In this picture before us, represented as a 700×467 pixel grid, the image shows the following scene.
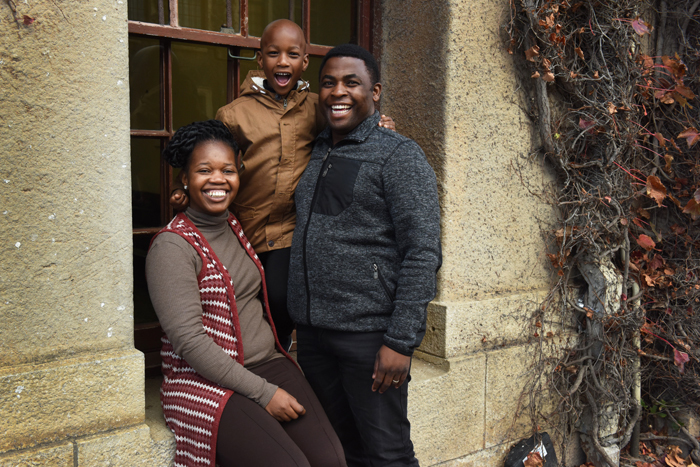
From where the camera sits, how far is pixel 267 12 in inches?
104

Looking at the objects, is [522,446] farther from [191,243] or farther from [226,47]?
[226,47]

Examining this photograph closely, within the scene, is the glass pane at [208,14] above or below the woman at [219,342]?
above

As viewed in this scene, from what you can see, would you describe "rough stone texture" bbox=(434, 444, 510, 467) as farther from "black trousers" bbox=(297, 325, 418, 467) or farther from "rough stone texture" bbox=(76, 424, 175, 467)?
"rough stone texture" bbox=(76, 424, 175, 467)

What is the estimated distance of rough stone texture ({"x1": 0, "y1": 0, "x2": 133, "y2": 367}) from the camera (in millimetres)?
1616

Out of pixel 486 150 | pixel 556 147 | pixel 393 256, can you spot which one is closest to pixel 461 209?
pixel 486 150

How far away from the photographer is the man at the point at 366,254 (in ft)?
6.07

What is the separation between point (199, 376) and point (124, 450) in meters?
0.34

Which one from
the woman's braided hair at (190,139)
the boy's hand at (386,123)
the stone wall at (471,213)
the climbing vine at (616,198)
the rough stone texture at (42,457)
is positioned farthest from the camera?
the climbing vine at (616,198)

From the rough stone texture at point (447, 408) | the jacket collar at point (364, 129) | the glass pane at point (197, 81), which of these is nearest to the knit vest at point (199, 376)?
the jacket collar at point (364, 129)

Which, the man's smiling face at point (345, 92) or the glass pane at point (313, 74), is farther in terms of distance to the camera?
the glass pane at point (313, 74)

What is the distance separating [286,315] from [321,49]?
139 centimetres

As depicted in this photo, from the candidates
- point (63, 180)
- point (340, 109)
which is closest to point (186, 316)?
point (63, 180)

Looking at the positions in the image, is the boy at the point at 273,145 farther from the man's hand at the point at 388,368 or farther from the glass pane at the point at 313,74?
the glass pane at the point at 313,74

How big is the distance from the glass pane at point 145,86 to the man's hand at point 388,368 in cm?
137
